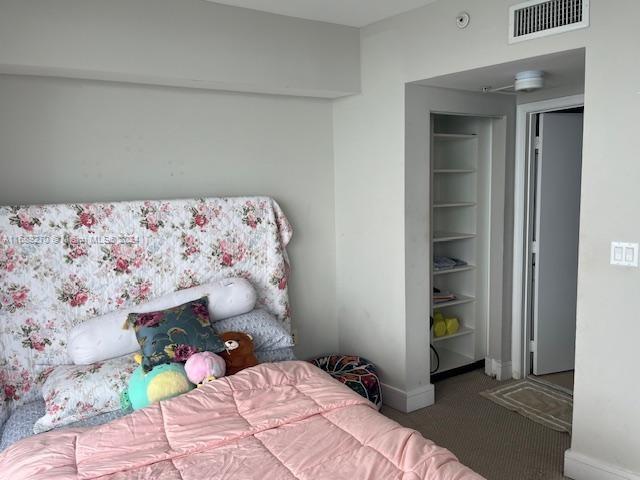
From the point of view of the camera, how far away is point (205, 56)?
2.96 meters

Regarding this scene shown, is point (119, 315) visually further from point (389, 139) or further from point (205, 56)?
point (389, 139)

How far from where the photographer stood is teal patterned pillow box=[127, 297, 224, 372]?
2561 millimetres

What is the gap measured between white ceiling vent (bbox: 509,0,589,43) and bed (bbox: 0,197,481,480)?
1695mm

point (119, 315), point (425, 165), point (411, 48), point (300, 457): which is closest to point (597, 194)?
point (425, 165)

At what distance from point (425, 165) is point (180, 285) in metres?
1.65

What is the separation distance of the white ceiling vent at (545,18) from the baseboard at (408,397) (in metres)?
2.17

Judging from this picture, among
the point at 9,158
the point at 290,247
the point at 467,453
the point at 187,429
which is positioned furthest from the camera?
the point at 290,247

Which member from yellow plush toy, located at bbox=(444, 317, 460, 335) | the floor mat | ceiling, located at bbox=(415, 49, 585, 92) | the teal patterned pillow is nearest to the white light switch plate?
ceiling, located at bbox=(415, 49, 585, 92)

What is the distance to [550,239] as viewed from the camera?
384 centimetres

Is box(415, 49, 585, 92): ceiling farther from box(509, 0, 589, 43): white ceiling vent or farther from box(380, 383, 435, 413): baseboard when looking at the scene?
box(380, 383, 435, 413): baseboard

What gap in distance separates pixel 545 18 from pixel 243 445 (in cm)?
228

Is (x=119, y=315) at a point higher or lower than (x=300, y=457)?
higher

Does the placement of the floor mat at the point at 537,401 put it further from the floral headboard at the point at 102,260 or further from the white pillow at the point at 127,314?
the white pillow at the point at 127,314

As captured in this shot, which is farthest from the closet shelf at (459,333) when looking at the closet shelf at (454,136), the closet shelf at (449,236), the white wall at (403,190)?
the closet shelf at (454,136)
